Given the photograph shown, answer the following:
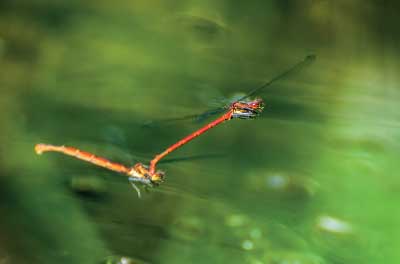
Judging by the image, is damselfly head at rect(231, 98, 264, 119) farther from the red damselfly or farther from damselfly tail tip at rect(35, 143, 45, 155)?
damselfly tail tip at rect(35, 143, 45, 155)

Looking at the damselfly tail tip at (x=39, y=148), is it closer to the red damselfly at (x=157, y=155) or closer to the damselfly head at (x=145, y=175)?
the red damselfly at (x=157, y=155)

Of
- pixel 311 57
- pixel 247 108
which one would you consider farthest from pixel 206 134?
pixel 311 57

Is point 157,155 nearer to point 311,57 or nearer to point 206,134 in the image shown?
point 206,134

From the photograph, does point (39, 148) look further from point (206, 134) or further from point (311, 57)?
point (311, 57)

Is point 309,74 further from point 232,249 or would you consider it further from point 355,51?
point 232,249

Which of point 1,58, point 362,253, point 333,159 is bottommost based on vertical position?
point 362,253

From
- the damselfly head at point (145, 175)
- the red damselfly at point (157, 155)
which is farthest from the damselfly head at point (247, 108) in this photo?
the damselfly head at point (145, 175)

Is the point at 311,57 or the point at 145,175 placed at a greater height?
the point at 311,57

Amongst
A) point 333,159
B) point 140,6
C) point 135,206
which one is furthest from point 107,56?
point 333,159
